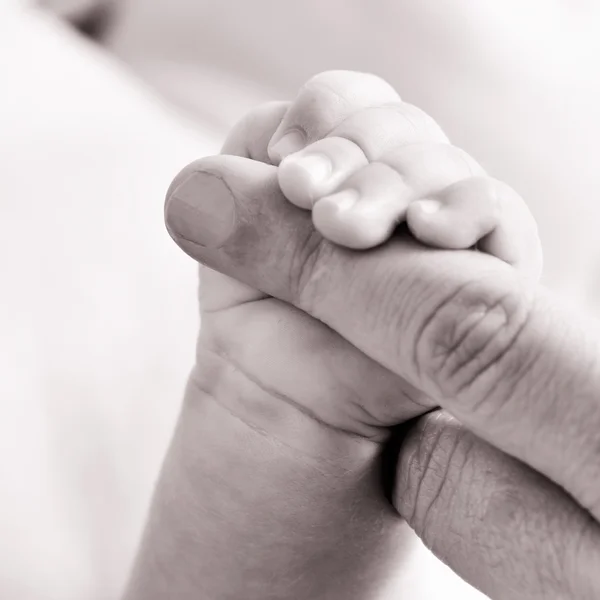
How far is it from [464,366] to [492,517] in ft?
0.31

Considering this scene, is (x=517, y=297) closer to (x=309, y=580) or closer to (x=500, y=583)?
(x=500, y=583)

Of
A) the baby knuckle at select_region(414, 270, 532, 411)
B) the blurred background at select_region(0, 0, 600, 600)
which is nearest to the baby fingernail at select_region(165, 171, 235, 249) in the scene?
the baby knuckle at select_region(414, 270, 532, 411)

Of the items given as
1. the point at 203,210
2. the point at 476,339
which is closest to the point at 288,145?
the point at 203,210

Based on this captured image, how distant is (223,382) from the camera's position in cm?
51

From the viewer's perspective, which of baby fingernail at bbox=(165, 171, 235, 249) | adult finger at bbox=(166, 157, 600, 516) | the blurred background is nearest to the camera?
adult finger at bbox=(166, 157, 600, 516)

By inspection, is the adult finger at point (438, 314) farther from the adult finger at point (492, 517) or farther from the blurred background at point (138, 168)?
the blurred background at point (138, 168)

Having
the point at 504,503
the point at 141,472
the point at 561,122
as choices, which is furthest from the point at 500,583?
the point at 561,122

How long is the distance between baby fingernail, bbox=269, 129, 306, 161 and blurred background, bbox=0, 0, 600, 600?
26 centimetres

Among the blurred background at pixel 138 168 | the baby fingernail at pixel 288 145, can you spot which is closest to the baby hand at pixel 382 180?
the baby fingernail at pixel 288 145

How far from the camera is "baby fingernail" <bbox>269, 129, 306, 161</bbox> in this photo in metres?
0.49

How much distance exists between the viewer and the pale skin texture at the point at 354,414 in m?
0.34

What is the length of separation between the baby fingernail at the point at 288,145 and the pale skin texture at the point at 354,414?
0.5 inches

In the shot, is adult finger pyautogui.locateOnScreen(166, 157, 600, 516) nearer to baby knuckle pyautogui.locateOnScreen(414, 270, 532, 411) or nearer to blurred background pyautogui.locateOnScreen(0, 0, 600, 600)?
baby knuckle pyautogui.locateOnScreen(414, 270, 532, 411)

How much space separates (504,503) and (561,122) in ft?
1.93
